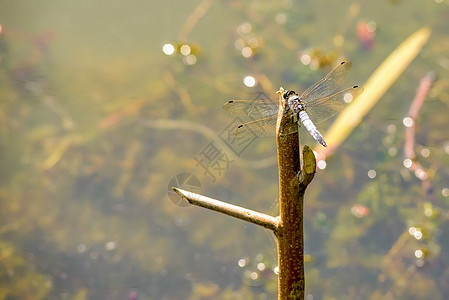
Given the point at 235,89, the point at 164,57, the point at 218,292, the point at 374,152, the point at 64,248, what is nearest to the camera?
the point at 218,292

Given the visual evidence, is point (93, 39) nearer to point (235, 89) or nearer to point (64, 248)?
point (235, 89)

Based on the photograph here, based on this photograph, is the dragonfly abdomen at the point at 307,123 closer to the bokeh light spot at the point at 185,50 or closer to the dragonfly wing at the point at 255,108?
the dragonfly wing at the point at 255,108

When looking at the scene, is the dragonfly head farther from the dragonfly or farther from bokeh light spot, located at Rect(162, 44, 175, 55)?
bokeh light spot, located at Rect(162, 44, 175, 55)

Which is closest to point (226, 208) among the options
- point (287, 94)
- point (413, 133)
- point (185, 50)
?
point (287, 94)

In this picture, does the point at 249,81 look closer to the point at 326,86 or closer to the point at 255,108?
the point at 326,86

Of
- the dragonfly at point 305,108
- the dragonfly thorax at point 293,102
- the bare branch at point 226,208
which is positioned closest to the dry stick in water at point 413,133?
the dragonfly at point 305,108

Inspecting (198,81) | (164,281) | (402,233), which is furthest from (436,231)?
(198,81)

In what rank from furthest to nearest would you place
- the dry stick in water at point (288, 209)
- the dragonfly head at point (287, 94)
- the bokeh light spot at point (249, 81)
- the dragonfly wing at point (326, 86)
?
1. the bokeh light spot at point (249, 81)
2. the dragonfly wing at point (326, 86)
3. the dragonfly head at point (287, 94)
4. the dry stick in water at point (288, 209)
